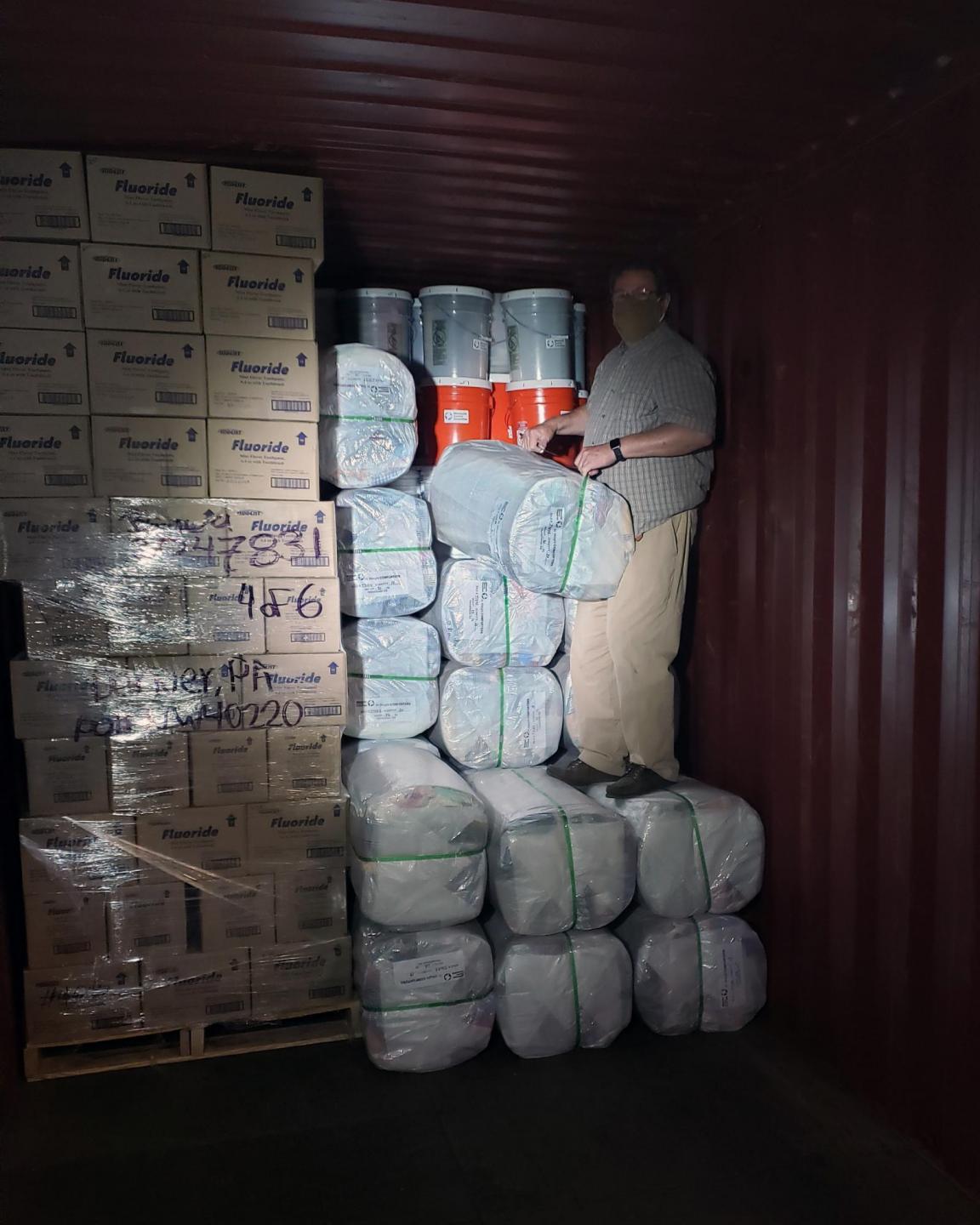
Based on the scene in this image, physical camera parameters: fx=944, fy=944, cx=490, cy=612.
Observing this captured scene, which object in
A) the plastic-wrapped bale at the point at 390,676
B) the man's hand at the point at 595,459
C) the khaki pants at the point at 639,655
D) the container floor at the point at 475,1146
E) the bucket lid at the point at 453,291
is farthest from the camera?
the bucket lid at the point at 453,291

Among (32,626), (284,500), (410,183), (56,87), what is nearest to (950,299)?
(410,183)

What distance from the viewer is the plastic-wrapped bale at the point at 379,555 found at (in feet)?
13.4

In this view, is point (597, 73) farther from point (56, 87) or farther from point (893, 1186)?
point (893, 1186)

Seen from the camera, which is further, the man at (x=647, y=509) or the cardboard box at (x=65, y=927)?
the man at (x=647, y=509)

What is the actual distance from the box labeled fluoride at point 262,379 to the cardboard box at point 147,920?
5.67ft

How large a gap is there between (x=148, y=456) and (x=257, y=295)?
2.31 feet

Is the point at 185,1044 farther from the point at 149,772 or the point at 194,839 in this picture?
the point at 149,772

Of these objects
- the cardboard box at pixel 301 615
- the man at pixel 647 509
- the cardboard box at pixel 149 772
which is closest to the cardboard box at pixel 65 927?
the cardboard box at pixel 149 772

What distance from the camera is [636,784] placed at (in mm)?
3768

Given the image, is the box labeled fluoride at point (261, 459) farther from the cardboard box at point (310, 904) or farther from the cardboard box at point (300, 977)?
the cardboard box at point (300, 977)

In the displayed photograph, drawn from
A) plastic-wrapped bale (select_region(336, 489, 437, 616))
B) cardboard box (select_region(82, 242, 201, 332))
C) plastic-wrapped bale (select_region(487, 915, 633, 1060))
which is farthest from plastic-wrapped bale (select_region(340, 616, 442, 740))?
cardboard box (select_region(82, 242, 201, 332))

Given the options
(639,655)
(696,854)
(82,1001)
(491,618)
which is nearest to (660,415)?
(639,655)

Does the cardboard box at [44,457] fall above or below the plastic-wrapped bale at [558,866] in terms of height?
above

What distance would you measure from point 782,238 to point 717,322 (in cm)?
50
